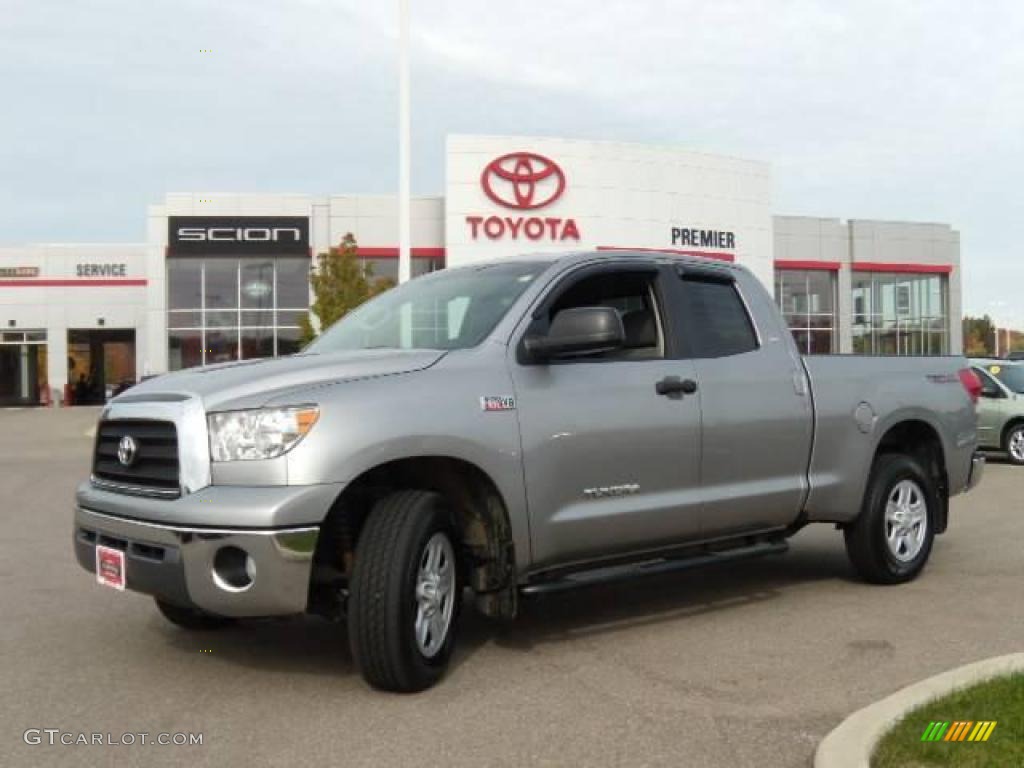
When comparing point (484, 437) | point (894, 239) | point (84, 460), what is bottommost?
point (84, 460)

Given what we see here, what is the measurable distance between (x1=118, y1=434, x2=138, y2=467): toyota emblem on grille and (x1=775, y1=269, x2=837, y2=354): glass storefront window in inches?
1591

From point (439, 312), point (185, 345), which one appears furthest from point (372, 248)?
point (439, 312)

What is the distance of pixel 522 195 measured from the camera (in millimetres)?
34312

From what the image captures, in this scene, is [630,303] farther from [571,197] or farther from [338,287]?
[571,197]

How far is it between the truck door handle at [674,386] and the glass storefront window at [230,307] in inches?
1267

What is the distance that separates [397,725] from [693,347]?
2749 mm

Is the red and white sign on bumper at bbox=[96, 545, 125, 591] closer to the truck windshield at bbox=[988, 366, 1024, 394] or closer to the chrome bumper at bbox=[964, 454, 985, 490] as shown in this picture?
the chrome bumper at bbox=[964, 454, 985, 490]

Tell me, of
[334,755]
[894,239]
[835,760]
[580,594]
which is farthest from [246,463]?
[894,239]

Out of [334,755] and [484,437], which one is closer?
[334,755]

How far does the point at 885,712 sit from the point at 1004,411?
1336 cm

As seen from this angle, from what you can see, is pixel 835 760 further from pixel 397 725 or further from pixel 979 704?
pixel 397 725

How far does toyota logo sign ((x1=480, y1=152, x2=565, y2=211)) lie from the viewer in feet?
112

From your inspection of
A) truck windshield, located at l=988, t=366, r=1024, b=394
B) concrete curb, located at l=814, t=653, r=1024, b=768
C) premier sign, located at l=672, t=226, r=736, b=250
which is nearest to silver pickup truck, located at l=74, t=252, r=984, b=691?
concrete curb, located at l=814, t=653, r=1024, b=768

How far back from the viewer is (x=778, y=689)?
4613 millimetres
